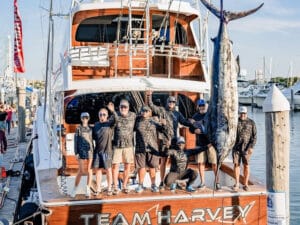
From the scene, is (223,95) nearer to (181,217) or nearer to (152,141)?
(152,141)

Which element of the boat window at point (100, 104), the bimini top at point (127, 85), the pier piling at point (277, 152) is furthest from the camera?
the boat window at point (100, 104)

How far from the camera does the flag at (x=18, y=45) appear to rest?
1694 centimetres

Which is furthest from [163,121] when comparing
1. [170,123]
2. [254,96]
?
→ [254,96]

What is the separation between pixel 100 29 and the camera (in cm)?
1020

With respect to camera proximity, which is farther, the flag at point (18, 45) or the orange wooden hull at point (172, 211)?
the flag at point (18, 45)

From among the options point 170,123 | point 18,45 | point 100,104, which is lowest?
point 170,123

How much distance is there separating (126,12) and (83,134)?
401 cm

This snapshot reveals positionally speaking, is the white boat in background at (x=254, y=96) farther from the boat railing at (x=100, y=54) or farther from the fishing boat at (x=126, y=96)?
the boat railing at (x=100, y=54)

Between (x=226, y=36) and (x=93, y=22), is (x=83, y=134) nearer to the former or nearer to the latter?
(x=226, y=36)

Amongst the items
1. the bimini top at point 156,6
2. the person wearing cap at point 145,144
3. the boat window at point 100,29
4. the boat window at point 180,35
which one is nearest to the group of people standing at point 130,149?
the person wearing cap at point 145,144

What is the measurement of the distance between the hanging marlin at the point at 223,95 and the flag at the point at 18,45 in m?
13.0

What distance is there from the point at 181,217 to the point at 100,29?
5.26 m

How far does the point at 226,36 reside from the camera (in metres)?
5.10

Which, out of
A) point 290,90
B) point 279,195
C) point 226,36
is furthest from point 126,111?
point 290,90
